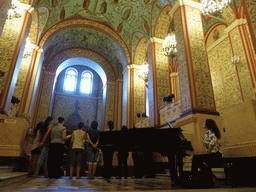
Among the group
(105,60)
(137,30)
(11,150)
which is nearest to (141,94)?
(137,30)

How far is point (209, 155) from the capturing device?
9.96ft

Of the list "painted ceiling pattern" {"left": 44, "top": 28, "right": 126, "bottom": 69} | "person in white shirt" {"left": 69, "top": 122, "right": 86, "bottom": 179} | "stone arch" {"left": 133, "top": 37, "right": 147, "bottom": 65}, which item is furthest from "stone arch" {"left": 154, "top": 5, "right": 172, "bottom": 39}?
"person in white shirt" {"left": 69, "top": 122, "right": 86, "bottom": 179}

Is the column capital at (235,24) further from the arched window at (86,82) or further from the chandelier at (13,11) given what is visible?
the arched window at (86,82)

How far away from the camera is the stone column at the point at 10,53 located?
6.01m

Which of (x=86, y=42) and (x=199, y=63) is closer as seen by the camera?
(x=199, y=63)

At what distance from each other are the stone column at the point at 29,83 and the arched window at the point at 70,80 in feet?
31.7

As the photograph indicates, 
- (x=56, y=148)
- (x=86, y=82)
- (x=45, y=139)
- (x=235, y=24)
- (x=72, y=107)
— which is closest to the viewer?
(x=56, y=148)

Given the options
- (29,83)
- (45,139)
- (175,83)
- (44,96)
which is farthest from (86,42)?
(45,139)

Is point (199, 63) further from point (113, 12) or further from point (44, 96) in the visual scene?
point (44, 96)

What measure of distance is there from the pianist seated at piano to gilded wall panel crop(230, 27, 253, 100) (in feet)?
20.0

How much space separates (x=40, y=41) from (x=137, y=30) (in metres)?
5.88

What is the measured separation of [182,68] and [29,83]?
7.57 metres

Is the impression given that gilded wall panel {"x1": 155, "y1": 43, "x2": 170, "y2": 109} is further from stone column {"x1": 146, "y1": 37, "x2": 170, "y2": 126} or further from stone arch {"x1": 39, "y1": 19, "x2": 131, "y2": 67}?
stone arch {"x1": 39, "y1": 19, "x2": 131, "y2": 67}

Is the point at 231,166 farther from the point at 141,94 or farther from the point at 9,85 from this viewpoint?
the point at 141,94
